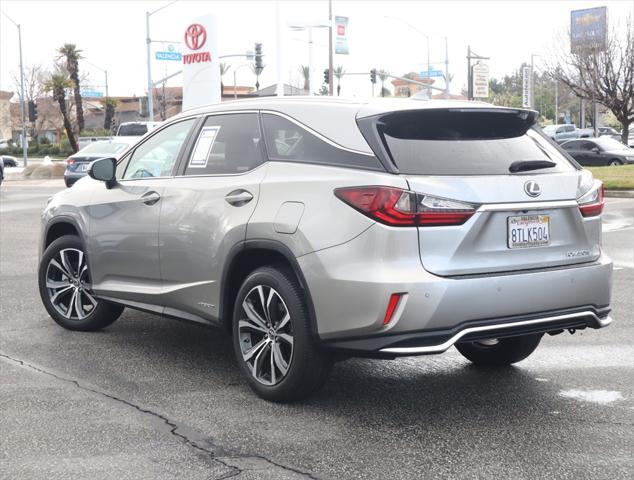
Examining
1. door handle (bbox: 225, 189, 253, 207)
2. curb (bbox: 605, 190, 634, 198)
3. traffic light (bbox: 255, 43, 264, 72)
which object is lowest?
curb (bbox: 605, 190, 634, 198)

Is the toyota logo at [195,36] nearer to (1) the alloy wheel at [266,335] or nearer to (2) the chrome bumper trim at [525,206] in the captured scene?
(1) the alloy wheel at [266,335]

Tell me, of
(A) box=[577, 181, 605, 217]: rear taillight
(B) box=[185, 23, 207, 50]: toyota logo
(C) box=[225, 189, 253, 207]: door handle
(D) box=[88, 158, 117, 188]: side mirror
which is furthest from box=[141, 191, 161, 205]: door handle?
(B) box=[185, 23, 207, 50]: toyota logo

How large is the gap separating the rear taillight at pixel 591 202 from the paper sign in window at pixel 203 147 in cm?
230

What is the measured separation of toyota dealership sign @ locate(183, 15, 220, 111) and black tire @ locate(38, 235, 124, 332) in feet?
74.8

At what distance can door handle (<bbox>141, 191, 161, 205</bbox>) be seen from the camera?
6293 mm

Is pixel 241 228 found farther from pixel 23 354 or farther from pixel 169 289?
pixel 23 354

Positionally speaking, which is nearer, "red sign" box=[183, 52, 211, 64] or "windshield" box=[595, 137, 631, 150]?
"red sign" box=[183, 52, 211, 64]

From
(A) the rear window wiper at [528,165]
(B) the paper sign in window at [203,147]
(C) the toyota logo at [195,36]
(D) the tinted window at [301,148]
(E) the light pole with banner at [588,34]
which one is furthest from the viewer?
(E) the light pole with banner at [588,34]

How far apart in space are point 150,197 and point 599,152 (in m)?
32.0

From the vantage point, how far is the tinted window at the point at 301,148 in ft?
16.3

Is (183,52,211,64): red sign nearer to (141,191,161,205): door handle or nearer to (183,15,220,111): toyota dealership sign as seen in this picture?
(183,15,220,111): toyota dealership sign

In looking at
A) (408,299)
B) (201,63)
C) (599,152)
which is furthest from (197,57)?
(408,299)

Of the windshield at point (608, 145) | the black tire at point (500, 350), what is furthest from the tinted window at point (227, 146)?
the windshield at point (608, 145)

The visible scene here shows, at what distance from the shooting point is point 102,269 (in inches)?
269
